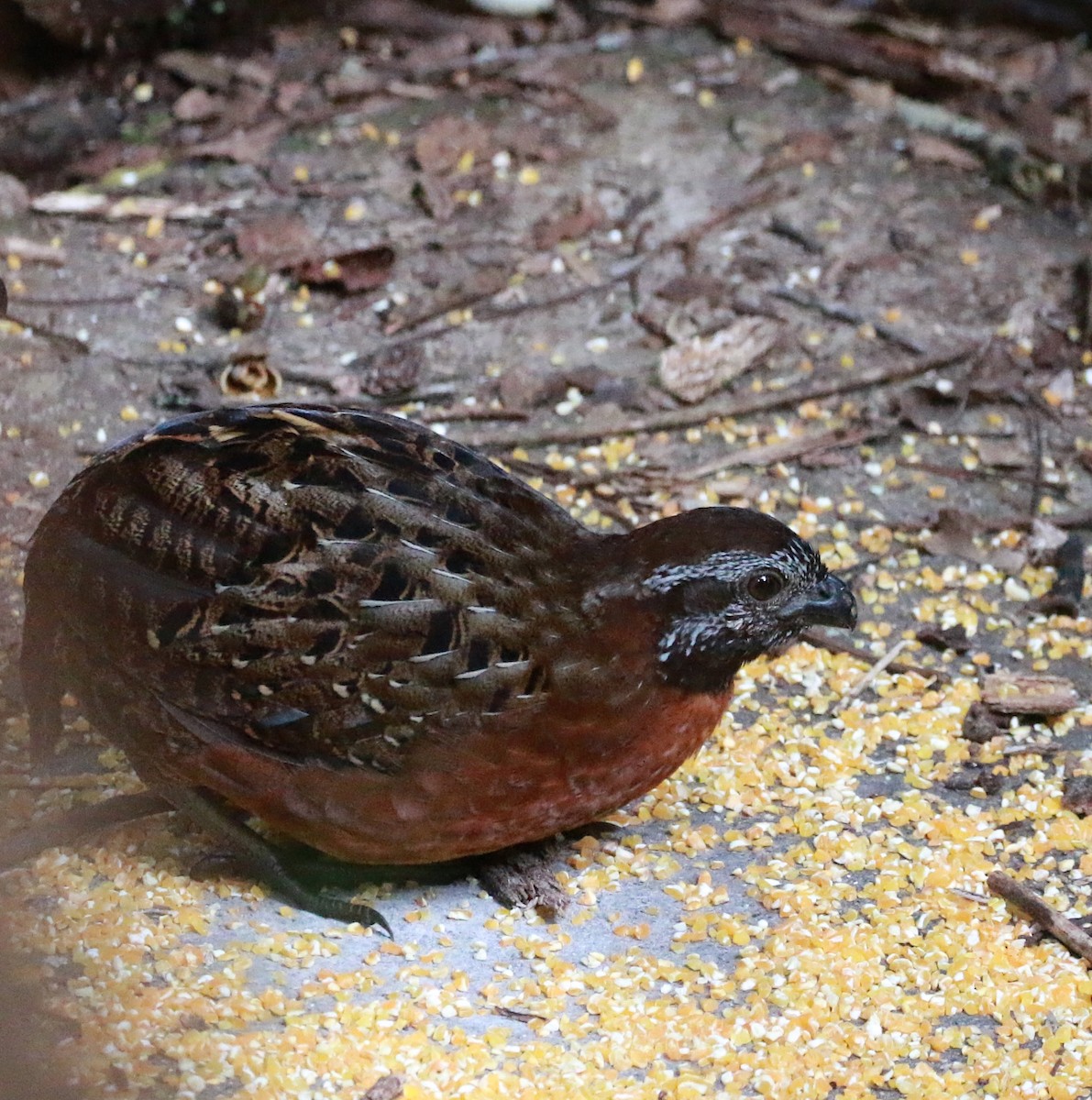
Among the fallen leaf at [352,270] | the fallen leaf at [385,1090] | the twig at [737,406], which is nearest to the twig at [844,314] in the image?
the twig at [737,406]

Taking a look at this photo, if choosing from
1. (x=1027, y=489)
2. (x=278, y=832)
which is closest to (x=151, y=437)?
(x=278, y=832)

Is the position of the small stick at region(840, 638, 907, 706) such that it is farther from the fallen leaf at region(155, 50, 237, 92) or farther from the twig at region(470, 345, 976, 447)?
the fallen leaf at region(155, 50, 237, 92)

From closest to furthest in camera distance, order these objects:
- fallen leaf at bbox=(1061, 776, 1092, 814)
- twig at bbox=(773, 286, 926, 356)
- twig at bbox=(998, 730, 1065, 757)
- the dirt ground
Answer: the dirt ground
fallen leaf at bbox=(1061, 776, 1092, 814)
twig at bbox=(998, 730, 1065, 757)
twig at bbox=(773, 286, 926, 356)

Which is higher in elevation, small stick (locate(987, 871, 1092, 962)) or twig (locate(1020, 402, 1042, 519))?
twig (locate(1020, 402, 1042, 519))

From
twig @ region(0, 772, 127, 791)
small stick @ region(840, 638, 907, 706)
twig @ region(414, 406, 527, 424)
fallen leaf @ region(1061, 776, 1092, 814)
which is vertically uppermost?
twig @ region(414, 406, 527, 424)

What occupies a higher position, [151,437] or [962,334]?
[151,437]

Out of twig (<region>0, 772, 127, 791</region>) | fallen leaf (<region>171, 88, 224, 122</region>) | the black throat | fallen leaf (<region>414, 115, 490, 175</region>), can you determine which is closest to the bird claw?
the black throat

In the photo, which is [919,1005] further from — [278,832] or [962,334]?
[962,334]
